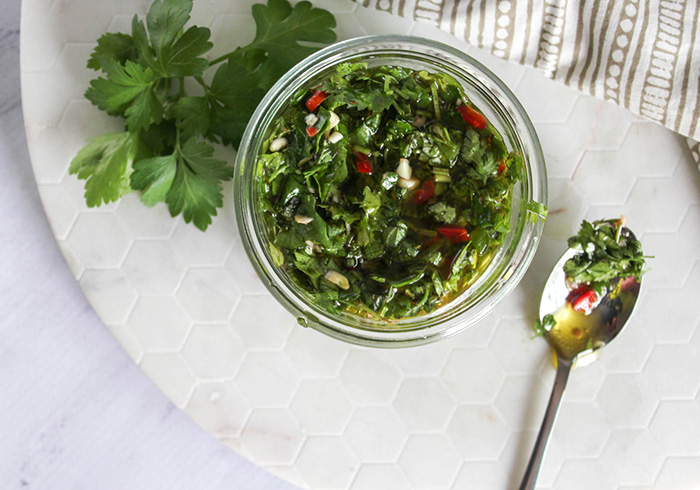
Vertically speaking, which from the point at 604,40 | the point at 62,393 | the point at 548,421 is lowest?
the point at 62,393

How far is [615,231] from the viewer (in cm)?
115

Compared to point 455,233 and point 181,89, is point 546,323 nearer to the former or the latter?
point 455,233

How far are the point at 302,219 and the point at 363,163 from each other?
0.14 meters

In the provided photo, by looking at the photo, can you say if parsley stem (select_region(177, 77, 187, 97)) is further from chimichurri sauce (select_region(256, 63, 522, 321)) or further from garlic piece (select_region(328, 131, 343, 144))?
garlic piece (select_region(328, 131, 343, 144))

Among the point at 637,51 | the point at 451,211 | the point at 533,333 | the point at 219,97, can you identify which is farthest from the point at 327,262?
the point at 637,51

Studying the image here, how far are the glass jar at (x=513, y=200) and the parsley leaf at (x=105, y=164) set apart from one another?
0.25 metres

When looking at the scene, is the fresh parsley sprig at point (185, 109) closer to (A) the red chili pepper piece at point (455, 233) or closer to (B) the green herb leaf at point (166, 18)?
(B) the green herb leaf at point (166, 18)

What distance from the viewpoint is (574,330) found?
1179 mm

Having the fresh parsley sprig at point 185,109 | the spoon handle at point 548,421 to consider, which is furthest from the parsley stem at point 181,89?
the spoon handle at point 548,421

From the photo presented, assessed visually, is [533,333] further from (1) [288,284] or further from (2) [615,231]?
(1) [288,284]

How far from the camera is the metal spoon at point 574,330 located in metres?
1.17

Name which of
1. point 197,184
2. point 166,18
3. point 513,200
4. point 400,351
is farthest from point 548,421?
point 166,18

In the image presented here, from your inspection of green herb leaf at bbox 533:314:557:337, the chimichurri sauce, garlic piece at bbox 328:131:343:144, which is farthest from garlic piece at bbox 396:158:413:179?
green herb leaf at bbox 533:314:557:337

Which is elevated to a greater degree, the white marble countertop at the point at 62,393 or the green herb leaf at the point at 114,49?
the green herb leaf at the point at 114,49
